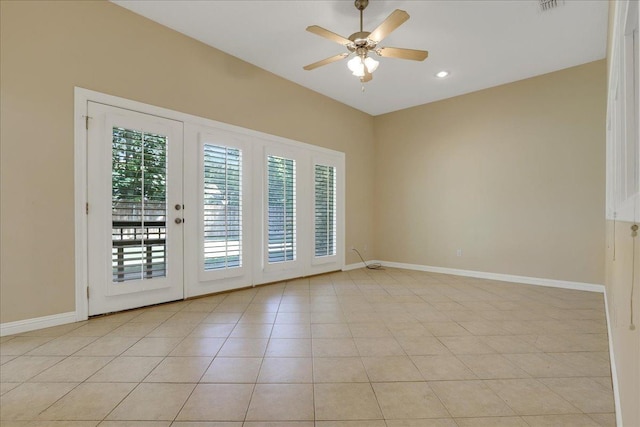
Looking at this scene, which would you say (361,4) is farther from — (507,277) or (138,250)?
(507,277)

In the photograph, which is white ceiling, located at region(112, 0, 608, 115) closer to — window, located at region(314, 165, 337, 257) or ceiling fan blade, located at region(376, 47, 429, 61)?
ceiling fan blade, located at region(376, 47, 429, 61)

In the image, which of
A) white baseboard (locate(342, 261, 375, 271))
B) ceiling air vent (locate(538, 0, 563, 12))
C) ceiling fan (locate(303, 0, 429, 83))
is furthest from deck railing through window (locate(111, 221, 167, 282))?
ceiling air vent (locate(538, 0, 563, 12))

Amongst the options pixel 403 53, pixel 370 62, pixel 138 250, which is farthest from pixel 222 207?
pixel 403 53

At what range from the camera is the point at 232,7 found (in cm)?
300

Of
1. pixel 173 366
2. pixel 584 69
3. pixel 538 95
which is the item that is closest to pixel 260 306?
pixel 173 366

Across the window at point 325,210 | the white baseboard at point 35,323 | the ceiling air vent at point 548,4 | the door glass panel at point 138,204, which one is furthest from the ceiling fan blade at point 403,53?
the white baseboard at point 35,323

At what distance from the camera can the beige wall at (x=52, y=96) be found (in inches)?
96.3

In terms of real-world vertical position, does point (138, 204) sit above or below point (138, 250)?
above

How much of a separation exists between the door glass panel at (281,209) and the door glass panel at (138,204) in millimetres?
1452

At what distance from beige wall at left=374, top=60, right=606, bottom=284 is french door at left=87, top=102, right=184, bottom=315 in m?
3.99

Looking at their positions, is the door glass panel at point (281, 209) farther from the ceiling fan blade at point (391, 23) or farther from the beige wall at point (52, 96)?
the ceiling fan blade at point (391, 23)

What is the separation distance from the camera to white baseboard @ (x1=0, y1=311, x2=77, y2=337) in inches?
95.4

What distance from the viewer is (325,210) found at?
17.0 feet

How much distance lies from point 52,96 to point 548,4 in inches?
183
